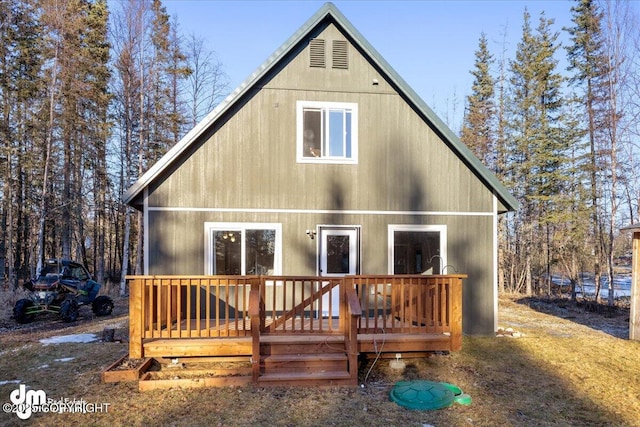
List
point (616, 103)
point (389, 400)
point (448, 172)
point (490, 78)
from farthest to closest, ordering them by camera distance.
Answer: point (490, 78) → point (616, 103) → point (448, 172) → point (389, 400)

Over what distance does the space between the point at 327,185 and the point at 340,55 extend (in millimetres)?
2678

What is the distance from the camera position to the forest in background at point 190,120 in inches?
610

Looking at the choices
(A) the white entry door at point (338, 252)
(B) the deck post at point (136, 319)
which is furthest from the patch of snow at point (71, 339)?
(A) the white entry door at point (338, 252)

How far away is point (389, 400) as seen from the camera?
4.97 metres

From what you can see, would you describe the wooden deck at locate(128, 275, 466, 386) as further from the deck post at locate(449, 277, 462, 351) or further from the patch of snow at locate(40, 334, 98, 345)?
the patch of snow at locate(40, 334, 98, 345)

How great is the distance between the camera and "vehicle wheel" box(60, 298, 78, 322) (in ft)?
34.1

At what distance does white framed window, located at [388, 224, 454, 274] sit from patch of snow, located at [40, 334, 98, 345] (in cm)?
597

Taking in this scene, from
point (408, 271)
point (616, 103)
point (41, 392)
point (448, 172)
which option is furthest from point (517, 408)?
point (616, 103)

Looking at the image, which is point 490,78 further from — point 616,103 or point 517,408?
point 517,408

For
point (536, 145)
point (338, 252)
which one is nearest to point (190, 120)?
point (338, 252)

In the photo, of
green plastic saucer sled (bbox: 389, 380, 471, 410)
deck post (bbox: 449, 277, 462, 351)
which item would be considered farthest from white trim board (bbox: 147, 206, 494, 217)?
green plastic saucer sled (bbox: 389, 380, 471, 410)

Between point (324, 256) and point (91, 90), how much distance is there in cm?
1380

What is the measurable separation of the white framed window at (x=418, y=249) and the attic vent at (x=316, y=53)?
3.56 m

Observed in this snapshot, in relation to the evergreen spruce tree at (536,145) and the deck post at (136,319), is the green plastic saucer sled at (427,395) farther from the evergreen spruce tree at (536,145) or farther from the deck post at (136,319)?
the evergreen spruce tree at (536,145)
